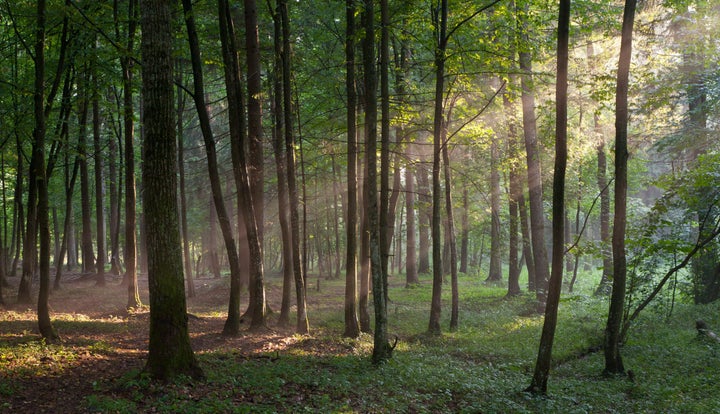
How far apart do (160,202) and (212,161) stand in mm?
4209

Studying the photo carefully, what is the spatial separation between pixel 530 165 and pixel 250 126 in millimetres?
10454

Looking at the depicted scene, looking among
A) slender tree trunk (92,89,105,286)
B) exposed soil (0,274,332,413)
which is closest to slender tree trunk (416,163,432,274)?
exposed soil (0,274,332,413)

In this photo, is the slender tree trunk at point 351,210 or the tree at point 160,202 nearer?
the tree at point 160,202

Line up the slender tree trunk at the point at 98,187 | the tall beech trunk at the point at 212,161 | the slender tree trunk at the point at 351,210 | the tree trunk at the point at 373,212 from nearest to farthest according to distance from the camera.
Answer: the tree trunk at the point at 373,212 < the tall beech trunk at the point at 212,161 < the slender tree trunk at the point at 351,210 < the slender tree trunk at the point at 98,187

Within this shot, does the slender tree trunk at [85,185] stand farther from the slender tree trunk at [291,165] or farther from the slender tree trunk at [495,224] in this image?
the slender tree trunk at [495,224]

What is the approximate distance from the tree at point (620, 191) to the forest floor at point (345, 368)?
72 centimetres

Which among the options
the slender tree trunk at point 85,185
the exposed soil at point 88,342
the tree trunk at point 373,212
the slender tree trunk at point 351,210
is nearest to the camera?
the exposed soil at point 88,342

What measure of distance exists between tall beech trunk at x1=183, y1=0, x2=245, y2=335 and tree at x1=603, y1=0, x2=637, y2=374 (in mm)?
8372

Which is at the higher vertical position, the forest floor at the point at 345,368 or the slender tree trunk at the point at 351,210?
the slender tree trunk at the point at 351,210

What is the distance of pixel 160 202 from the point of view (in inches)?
280

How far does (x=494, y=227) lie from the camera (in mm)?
27750

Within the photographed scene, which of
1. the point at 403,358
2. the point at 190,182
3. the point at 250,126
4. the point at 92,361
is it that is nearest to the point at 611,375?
the point at 403,358

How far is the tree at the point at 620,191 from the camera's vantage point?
9.90 m

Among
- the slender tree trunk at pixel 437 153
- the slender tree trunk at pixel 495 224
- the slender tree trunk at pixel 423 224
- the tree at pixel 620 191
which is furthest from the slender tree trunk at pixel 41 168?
the slender tree trunk at pixel 495 224
